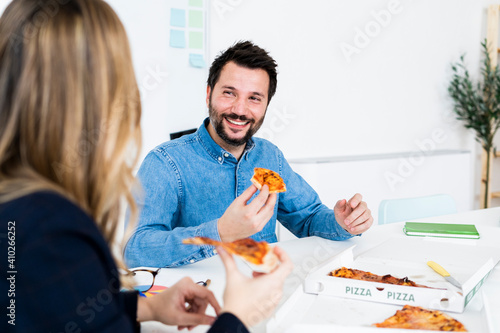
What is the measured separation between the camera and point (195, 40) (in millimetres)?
3119

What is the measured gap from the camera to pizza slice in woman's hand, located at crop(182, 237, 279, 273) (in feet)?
2.77

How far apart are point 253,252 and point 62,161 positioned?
39 cm

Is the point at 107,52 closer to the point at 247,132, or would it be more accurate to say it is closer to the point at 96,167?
the point at 96,167

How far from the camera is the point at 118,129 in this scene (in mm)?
747

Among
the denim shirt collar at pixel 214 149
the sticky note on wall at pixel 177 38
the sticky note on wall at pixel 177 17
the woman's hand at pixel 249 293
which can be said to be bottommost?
the woman's hand at pixel 249 293

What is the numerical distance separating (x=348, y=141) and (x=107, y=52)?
3.43 metres

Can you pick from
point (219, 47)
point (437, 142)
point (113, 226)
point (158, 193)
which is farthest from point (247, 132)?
point (437, 142)

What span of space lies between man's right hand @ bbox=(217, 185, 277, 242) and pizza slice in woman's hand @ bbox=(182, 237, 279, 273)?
0.29 meters

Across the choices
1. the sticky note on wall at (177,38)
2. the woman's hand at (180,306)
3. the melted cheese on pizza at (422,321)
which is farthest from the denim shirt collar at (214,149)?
the sticky note on wall at (177,38)

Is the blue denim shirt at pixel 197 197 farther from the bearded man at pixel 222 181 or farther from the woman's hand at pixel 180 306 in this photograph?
the woman's hand at pixel 180 306

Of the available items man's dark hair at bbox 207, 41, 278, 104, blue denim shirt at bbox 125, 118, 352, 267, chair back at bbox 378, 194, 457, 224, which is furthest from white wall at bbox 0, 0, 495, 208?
chair back at bbox 378, 194, 457, 224

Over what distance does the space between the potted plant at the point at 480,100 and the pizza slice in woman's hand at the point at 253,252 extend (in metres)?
4.07

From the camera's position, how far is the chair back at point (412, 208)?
221 centimetres

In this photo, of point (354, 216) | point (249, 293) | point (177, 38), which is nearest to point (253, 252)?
point (249, 293)
